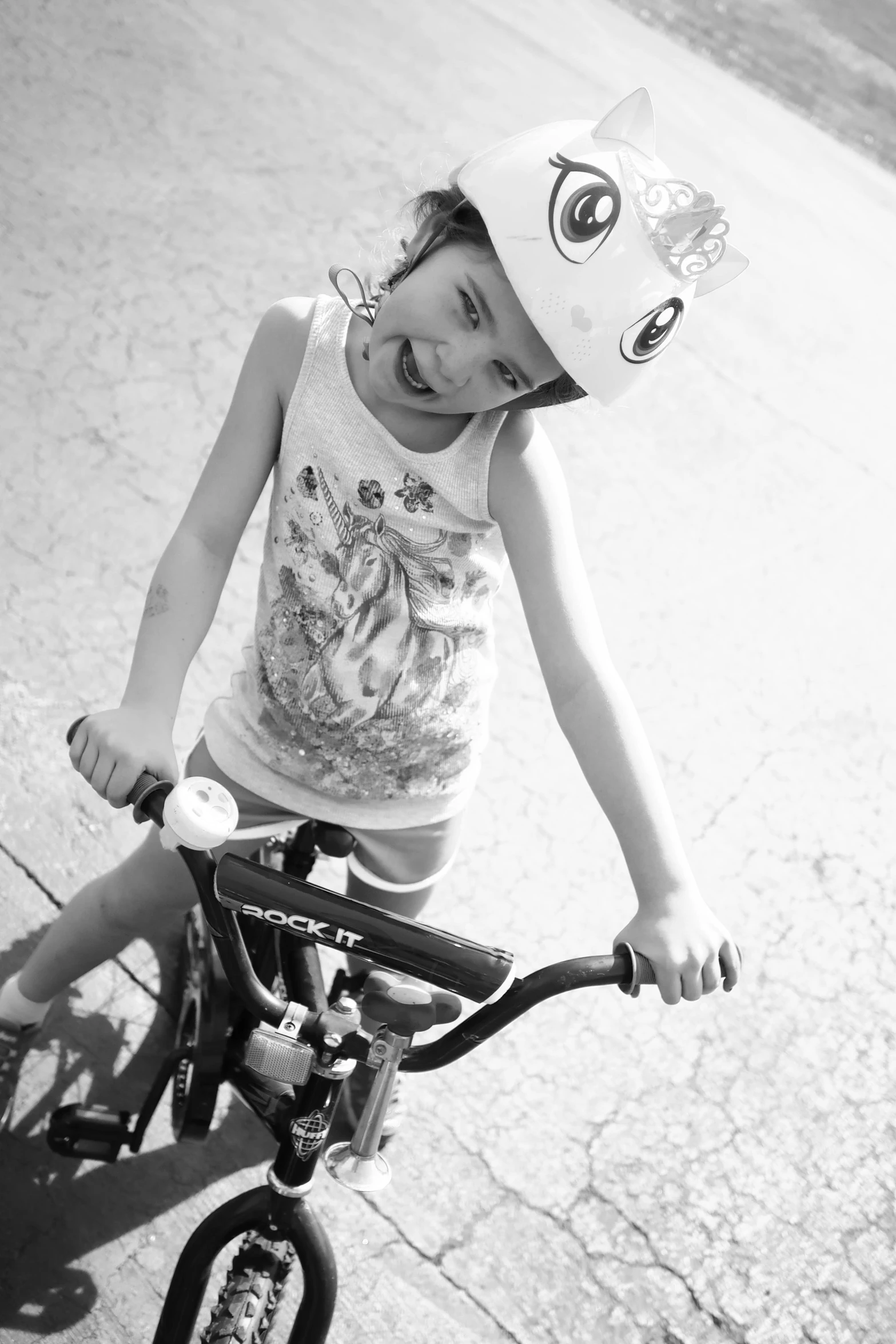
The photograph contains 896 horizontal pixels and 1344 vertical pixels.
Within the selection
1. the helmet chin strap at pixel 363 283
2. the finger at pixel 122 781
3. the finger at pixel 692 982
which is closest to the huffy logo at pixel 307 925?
the finger at pixel 122 781

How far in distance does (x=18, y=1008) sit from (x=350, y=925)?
3.74 ft

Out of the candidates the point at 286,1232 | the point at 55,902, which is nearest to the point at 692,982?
the point at 286,1232

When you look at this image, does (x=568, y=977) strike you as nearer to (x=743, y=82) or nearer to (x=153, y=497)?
(x=153, y=497)

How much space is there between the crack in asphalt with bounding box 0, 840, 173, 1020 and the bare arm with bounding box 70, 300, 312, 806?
0.92 metres

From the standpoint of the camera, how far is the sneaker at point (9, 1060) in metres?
2.22

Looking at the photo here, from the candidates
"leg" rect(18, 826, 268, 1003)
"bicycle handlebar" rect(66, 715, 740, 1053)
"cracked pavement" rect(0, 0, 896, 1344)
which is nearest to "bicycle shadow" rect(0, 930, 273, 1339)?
"cracked pavement" rect(0, 0, 896, 1344)

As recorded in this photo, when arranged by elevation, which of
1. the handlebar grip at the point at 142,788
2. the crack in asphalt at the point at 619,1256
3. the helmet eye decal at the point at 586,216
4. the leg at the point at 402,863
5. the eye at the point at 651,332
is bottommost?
the crack in asphalt at the point at 619,1256

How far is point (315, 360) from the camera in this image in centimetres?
182

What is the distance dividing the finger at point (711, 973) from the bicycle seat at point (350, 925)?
0.30 m

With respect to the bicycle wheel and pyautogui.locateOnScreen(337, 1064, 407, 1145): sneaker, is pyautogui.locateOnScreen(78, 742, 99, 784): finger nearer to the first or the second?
the bicycle wheel

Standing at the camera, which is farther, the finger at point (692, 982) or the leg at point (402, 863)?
the leg at point (402, 863)

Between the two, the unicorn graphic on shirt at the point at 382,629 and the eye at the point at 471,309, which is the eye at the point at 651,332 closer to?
the eye at the point at 471,309

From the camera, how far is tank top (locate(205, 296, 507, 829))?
1.82 meters

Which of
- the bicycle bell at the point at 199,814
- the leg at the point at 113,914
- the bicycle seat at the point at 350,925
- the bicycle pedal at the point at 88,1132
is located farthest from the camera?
the bicycle pedal at the point at 88,1132
